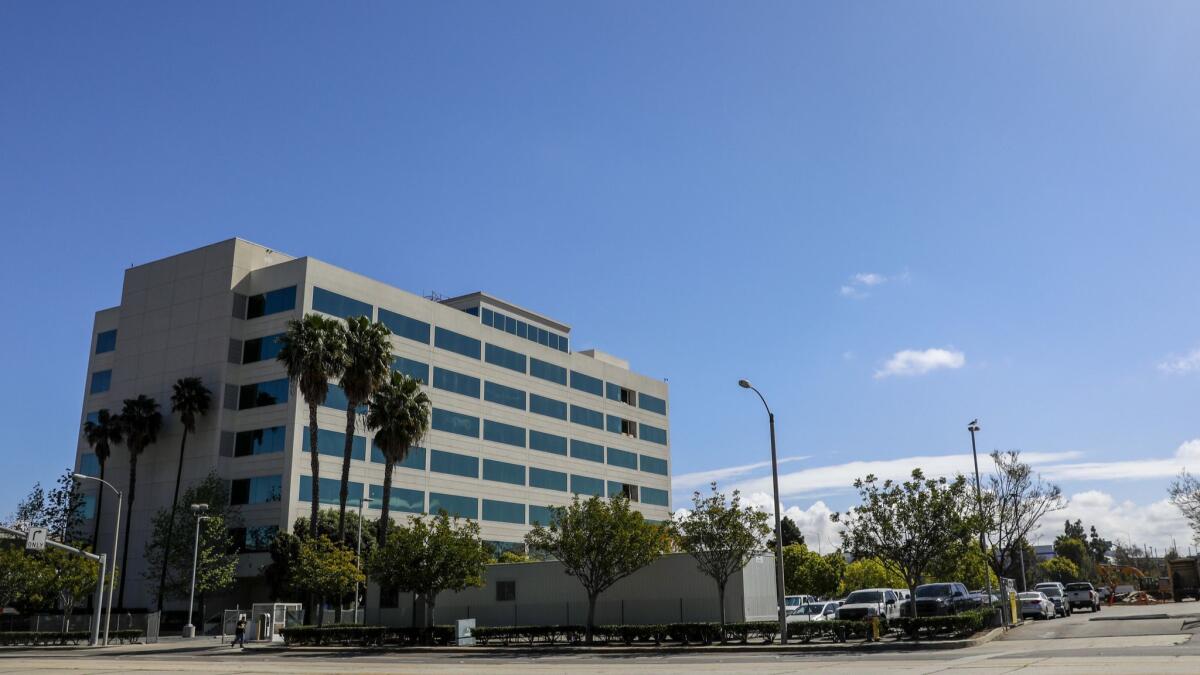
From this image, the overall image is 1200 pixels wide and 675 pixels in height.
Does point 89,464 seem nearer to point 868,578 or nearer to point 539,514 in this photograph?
point 539,514

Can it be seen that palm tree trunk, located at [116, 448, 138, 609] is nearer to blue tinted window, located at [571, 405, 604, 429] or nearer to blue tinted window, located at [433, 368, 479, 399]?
blue tinted window, located at [433, 368, 479, 399]

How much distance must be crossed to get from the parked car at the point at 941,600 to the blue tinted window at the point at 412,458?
3966 cm

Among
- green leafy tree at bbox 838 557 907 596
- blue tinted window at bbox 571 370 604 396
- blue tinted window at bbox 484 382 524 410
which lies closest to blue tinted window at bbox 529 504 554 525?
blue tinted window at bbox 484 382 524 410

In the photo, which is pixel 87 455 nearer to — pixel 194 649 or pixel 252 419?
pixel 252 419

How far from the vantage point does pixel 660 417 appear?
103 meters

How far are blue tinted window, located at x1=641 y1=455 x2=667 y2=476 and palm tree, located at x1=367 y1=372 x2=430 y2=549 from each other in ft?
148

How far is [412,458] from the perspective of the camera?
230 ft

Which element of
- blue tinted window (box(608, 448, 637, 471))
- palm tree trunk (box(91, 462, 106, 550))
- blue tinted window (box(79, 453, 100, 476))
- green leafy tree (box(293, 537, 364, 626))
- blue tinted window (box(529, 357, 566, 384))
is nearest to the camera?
green leafy tree (box(293, 537, 364, 626))

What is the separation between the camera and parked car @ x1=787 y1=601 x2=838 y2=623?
43.4 metres

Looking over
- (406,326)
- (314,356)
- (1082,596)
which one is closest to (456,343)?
(406,326)

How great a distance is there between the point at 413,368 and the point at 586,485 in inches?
957

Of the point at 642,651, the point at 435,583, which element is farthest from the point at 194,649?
the point at 642,651

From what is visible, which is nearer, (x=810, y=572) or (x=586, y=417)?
(x=810, y=572)

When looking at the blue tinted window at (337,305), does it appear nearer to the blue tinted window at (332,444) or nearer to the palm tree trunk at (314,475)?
the blue tinted window at (332,444)
